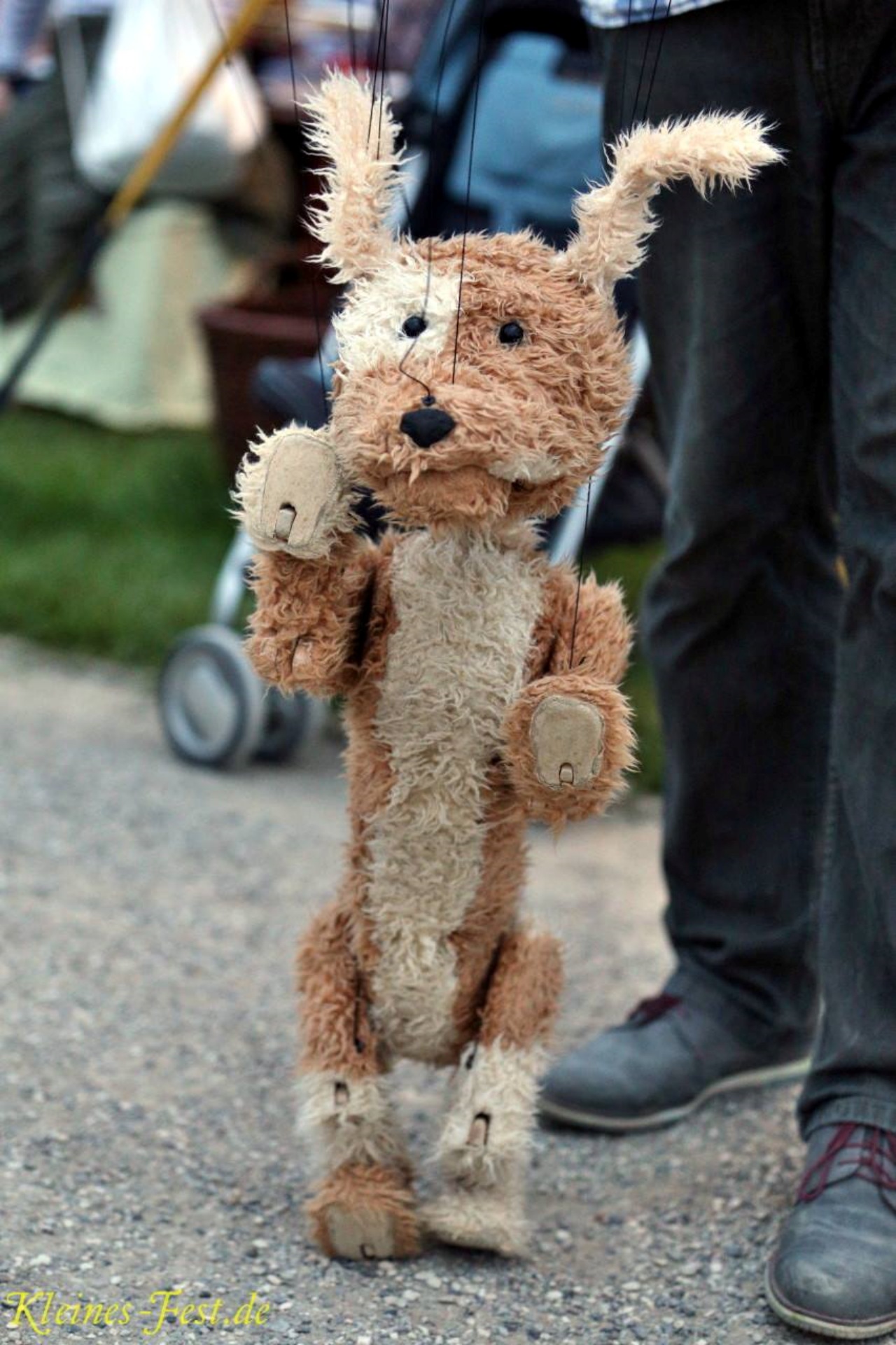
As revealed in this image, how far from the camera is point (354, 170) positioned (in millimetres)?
1478

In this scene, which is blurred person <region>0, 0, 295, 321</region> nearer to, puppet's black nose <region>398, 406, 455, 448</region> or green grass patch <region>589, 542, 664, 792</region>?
green grass patch <region>589, 542, 664, 792</region>

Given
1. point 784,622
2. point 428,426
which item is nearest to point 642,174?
point 428,426

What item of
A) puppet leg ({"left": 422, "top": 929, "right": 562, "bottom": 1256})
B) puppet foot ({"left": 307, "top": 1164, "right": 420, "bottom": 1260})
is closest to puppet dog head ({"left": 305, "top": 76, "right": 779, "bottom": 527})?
puppet leg ({"left": 422, "top": 929, "right": 562, "bottom": 1256})

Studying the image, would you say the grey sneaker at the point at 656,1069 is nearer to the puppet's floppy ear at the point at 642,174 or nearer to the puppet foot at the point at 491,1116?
the puppet foot at the point at 491,1116

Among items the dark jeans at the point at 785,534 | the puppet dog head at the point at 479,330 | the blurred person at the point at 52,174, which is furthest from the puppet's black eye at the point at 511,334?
the blurred person at the point at 52,174

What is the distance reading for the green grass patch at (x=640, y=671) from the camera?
3239 millimetres

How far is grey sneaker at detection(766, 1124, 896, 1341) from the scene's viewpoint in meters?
1.54

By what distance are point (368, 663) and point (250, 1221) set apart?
0.64 meters

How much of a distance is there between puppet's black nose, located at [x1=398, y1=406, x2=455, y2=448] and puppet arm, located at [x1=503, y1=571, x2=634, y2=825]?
244 mm

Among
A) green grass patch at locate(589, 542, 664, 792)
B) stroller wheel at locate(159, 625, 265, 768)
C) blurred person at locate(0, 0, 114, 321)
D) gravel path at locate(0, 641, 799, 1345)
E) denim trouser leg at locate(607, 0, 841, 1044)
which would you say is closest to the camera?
gravel path at locate(0, 641, 799, 1345)

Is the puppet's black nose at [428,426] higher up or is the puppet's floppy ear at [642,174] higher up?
the puppet's floppy ear at [642,174]

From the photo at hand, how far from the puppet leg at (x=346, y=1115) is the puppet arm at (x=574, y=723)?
0.89ft

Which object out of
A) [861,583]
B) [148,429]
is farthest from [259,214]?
[861,583]

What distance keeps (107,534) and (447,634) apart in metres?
3.14
